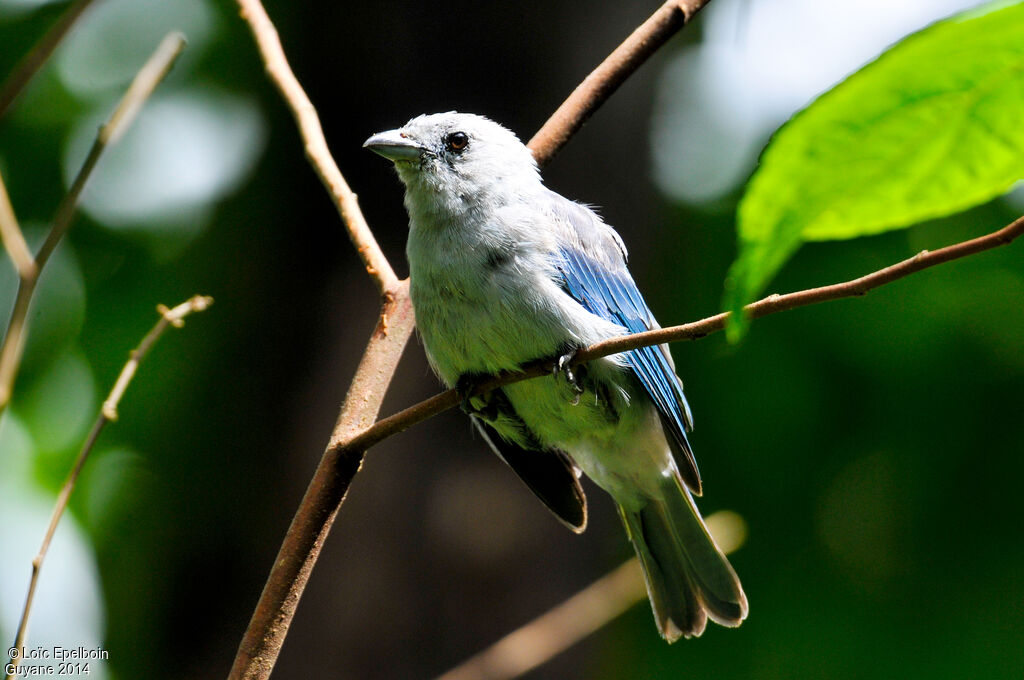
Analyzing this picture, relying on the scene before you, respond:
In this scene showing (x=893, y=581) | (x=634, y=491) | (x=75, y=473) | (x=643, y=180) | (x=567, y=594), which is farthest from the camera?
(x=893, y=581)

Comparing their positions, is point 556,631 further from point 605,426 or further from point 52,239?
point 52,239

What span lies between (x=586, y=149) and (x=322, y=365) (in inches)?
78.3

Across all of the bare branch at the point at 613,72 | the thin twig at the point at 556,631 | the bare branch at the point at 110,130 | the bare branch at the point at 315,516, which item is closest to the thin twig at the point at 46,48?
the bare branch at the point at 110,130

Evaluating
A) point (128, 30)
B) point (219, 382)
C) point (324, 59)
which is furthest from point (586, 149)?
point (128, 30)

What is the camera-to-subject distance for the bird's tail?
374 cm

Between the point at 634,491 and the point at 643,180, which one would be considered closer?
the point at 634,491

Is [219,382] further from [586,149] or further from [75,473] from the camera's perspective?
[75,473]

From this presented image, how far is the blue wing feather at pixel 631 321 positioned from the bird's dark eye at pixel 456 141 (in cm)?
67

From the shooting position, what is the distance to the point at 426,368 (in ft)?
17.6

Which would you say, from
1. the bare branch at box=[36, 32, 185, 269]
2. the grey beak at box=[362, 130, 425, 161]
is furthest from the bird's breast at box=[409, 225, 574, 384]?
the bare branch at box=[36, 32, 185, 269]

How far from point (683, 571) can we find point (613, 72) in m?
2.01

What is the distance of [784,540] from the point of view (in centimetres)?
676

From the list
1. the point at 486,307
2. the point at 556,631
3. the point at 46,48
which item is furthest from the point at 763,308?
the point at 486,307

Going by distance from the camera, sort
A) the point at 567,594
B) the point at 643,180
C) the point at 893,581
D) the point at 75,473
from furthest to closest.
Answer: the point at 893,581, the point at 643,180, the point at 567,594, the point at 75,473
